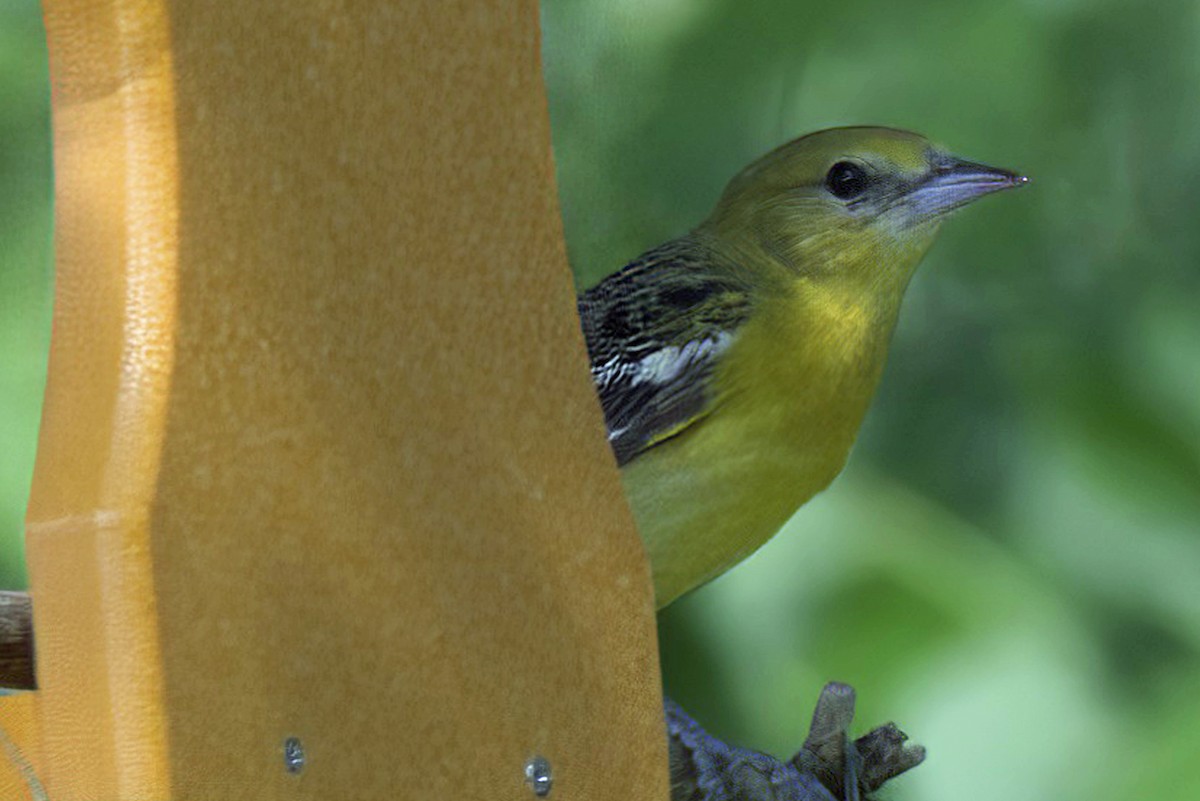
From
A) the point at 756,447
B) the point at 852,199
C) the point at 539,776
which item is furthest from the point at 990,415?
the point at 539,776

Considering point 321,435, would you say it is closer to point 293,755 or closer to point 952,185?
point 293,755

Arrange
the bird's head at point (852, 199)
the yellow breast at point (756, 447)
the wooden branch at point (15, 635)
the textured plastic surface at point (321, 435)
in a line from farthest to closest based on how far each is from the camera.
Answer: the bird's head at point (852, 199)
the yellow breast at point (756, 447)
the wooden branch at point (15, 635)
the textured plastic surface at point (321, 435)

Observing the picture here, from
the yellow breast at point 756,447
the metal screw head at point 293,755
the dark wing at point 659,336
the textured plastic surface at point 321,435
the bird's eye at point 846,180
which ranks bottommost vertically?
the metal screw head at point 293,755

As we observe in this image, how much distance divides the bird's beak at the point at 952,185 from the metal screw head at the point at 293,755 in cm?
77

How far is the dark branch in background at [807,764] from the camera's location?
832 millimetres

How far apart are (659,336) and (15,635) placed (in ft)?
2.31

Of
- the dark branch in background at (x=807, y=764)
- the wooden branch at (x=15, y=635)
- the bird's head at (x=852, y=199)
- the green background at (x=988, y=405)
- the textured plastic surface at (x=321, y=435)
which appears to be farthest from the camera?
the green background at (x=988, y=405)

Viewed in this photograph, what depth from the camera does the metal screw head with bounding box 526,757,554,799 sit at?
53 centimetres

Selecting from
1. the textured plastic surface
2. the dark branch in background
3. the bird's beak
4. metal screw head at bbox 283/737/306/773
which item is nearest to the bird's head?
the bird's beak

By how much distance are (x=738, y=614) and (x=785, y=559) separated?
77 millimetres

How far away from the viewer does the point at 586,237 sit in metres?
1.28

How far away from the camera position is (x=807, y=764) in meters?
0.88

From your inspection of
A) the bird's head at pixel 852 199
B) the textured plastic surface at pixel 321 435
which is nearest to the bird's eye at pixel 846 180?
the bird's head at pixel 852 199

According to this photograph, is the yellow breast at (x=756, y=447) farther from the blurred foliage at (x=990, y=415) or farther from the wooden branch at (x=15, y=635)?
the wooden branch at (x=15, y=635)
